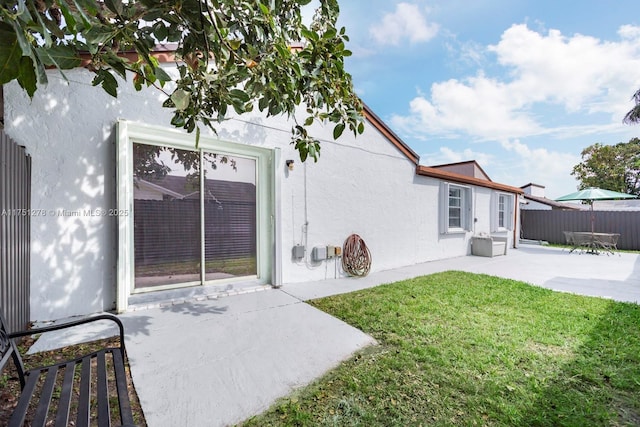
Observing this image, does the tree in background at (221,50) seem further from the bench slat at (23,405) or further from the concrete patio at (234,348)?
the concrete patio at (234,348)

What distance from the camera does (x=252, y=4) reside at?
1.88 meters

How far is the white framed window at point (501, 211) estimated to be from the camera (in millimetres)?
10234

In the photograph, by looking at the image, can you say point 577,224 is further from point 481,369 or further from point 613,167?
point 613,167

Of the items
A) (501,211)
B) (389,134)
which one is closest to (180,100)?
(389,134)

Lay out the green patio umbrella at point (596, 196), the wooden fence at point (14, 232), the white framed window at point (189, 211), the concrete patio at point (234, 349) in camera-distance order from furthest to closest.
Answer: the green patio umbrella at point (596, 196)
the white framed window at point (189, 211)
the wooden fence at point (14, 232)
the concrete patio at point (234, 349)

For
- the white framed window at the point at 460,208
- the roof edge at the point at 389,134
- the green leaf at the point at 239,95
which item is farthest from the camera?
the white framed window at the point at 460,208

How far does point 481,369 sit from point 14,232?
4795 millimetres

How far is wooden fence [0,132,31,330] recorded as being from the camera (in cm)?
264

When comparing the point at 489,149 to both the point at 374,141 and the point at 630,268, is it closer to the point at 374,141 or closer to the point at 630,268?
the point at 630,268

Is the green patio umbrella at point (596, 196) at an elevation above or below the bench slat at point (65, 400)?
above

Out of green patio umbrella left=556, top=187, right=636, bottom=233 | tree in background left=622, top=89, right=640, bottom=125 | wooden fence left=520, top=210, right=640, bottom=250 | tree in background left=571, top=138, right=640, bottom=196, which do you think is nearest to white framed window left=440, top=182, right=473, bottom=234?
green patio umbrella left=556, top=187, right=636, bottom=233

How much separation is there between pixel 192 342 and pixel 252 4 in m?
3.15

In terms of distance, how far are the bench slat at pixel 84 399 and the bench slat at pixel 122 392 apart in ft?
0.43

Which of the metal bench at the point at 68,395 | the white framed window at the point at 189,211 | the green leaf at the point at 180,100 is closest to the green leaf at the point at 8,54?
the green leaf at the point at 180,100
